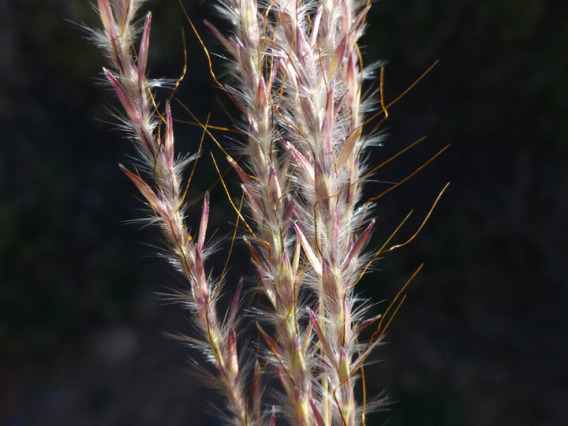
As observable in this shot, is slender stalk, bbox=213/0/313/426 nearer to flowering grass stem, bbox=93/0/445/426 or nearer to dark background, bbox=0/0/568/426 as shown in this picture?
flowering grass stem, bbox=93/0/445/426

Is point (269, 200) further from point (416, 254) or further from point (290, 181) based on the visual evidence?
point (416, 254)

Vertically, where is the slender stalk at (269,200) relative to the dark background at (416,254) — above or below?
above

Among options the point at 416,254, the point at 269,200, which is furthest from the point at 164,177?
the point at 416,254

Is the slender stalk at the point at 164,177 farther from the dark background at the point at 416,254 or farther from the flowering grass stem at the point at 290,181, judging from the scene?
the dark background at the point at 416,254

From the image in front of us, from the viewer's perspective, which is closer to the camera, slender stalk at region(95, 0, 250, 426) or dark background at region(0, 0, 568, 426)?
slender stalk at region(95, 0, 250, 426)

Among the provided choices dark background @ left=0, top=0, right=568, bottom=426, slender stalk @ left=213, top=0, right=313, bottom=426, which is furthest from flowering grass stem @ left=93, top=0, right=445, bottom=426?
dark background @ left=0, top=0, right=568, bottom=426

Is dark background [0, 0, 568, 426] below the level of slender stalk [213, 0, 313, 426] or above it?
below

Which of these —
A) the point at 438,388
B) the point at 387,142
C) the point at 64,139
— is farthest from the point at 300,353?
the point at 64,139

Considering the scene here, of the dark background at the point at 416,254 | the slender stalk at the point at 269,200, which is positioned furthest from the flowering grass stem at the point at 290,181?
the dark background at the point at 416,254
